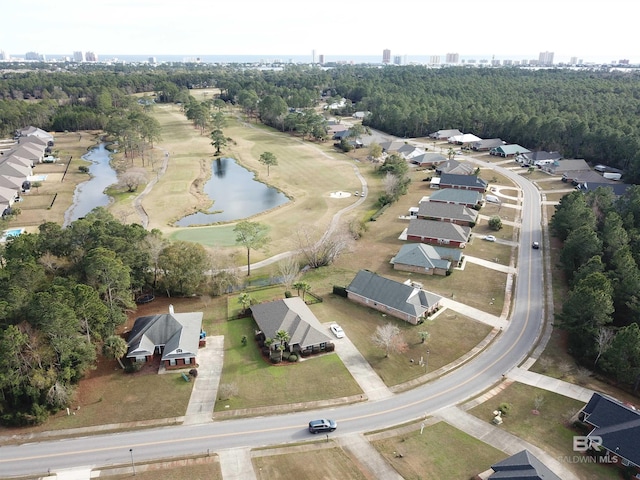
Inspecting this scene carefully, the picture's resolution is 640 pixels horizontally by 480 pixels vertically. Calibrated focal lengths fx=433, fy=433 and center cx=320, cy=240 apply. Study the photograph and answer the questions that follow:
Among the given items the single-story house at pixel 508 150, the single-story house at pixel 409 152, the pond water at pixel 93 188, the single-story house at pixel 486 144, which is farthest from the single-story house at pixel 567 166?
the pond water at pixel 93 188

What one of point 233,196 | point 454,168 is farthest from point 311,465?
point 454,168

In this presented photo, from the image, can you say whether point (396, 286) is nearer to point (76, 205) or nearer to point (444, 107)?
point (76, 205)

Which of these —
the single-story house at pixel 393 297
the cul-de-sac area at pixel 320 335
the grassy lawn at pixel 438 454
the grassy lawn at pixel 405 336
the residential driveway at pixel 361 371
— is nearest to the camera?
the grassy lawn at pixel 438 454

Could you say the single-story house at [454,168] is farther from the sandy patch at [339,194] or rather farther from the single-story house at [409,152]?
the sandy patch at [339,194]

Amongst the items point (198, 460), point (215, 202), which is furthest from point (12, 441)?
point (215, 202)

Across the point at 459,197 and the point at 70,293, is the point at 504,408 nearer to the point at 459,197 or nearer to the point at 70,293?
the point at 70,293

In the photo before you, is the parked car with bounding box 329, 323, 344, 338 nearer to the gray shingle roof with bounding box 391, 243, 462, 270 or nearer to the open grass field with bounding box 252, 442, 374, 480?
the open grass field with bounding box 252, 442, 374, 480
